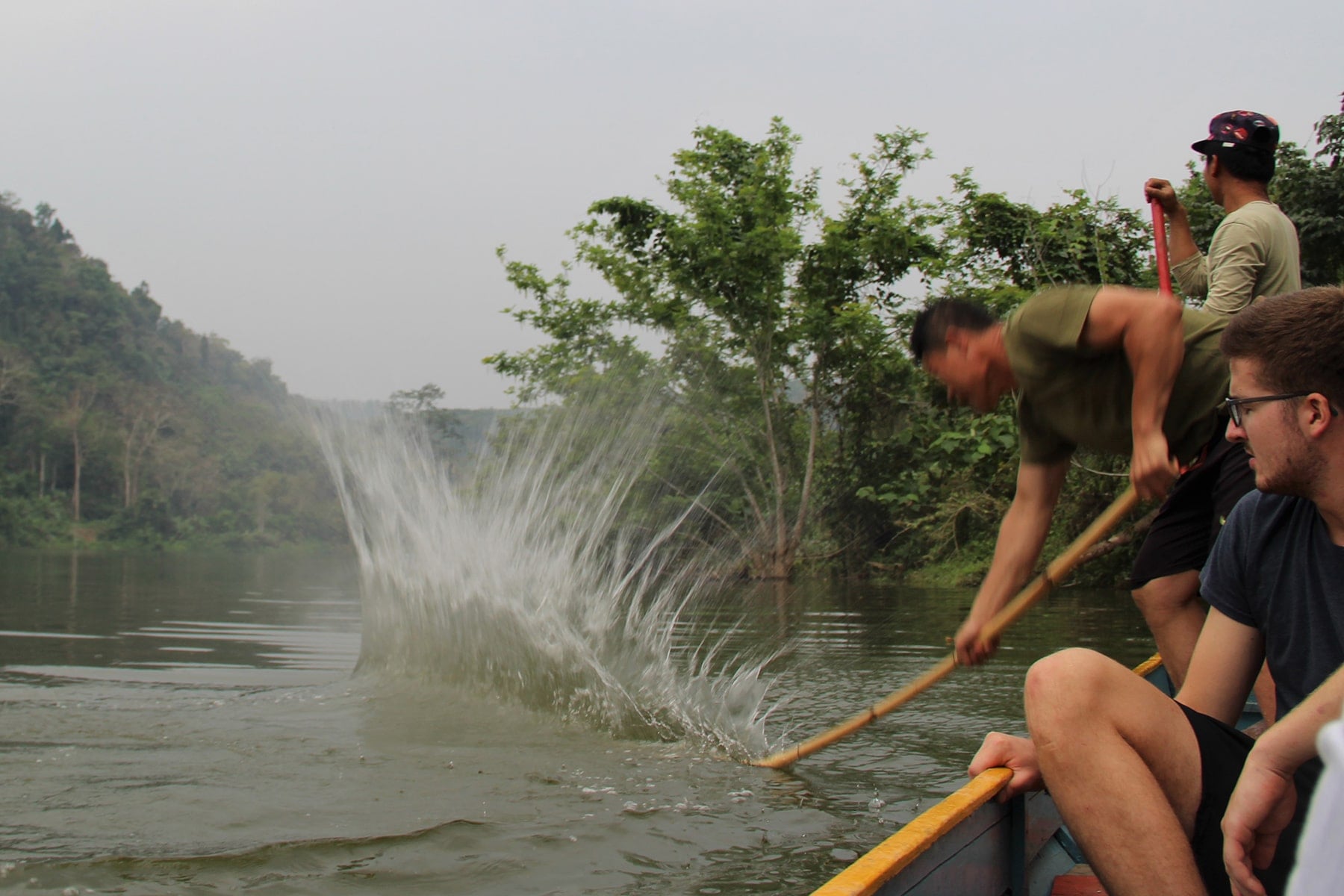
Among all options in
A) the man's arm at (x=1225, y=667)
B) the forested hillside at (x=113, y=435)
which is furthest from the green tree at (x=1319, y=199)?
the forested hillside at (x=113, y=435)

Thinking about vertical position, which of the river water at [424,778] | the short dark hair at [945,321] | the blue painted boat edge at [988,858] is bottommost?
the river water at [424,778]

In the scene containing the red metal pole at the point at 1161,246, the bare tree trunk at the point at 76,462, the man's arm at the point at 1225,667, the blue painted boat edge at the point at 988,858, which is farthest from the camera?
the bare tree trunk at the point at 76,462

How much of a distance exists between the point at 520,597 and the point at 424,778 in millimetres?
Answer: 1930

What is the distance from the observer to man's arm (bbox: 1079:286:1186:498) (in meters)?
2.62

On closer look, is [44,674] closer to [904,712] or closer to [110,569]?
[904,712]

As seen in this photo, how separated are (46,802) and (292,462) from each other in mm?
63988

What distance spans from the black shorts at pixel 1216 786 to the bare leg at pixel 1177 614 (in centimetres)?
93

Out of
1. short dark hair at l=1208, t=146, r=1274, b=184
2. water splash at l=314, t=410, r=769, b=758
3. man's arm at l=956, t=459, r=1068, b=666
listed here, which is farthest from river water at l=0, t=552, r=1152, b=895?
short dark hair at l=1208, t=146, r=1274, b=184

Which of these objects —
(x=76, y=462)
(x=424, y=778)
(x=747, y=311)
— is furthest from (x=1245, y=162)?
(x=76, y=462)

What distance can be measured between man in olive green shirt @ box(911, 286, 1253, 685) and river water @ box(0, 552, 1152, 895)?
1.05m

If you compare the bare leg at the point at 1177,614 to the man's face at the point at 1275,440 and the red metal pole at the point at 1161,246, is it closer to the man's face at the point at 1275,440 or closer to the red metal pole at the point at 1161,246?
the red metal pole at the point at 1161,246

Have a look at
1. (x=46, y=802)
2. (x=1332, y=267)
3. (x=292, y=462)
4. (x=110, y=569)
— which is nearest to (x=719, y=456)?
(x=1332, y=267)

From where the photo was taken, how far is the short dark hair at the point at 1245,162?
3096mm

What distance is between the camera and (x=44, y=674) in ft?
22.0
